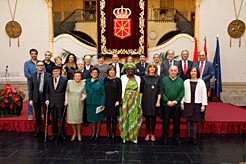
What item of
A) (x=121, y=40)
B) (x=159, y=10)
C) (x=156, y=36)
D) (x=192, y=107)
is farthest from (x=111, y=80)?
(x=159, y=10)

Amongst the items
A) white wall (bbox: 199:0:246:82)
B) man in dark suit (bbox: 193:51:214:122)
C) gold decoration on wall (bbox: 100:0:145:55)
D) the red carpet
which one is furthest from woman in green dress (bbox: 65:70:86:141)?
white wall (bbox: 199:0:246:82)

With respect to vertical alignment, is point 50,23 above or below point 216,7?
below

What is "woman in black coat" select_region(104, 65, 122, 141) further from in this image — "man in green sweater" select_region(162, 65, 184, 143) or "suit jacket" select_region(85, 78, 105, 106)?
"man in green sweater" select_region(162, 65, 184, 143)

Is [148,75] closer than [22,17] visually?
Yes

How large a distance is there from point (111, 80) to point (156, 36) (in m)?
7.57

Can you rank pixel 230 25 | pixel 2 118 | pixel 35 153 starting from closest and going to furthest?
pixel 35 153 → pixel 2 118 → pixel 230 25

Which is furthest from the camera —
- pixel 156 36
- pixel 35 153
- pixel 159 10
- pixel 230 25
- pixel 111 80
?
pixel 159 10

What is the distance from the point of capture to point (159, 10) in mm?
11570

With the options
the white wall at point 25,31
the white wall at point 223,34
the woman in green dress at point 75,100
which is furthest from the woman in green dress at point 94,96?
the white wall at point 223,34

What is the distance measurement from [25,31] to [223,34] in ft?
24.8

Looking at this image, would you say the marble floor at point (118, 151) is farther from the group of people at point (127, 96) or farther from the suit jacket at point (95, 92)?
the suit jacket at point (95, 92)

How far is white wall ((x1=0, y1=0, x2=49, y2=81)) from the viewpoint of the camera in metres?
7.29

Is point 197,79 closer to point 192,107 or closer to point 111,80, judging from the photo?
point 192,107

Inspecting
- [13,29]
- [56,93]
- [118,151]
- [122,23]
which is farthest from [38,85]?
[13,29]
